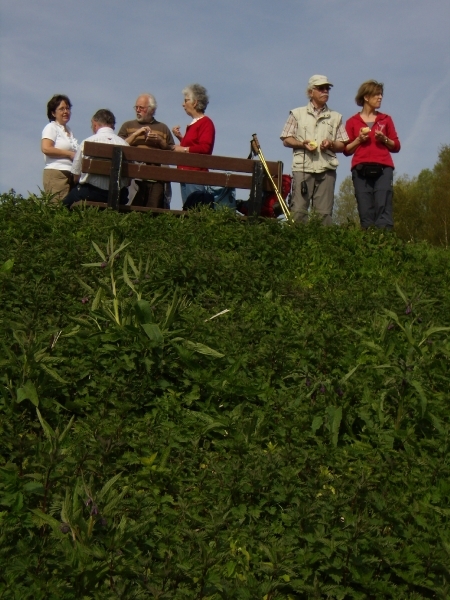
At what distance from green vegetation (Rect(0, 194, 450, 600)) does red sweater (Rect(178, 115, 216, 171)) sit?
14.4ft

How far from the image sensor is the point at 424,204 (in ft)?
189

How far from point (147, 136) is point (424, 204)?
4760 cm

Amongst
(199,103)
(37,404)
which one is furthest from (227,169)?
(37,404)

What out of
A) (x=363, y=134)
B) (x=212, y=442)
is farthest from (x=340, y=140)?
(x=212, y=442)

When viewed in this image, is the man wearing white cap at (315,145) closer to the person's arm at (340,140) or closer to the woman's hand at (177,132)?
the person's arm at (340,140)

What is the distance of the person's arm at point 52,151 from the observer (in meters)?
11.4

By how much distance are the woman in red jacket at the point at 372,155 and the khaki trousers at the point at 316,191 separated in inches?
A: 12.5

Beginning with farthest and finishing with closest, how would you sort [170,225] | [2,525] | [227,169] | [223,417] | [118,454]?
[227,169]
[170,225]
[223,417]
[118,454]
[2,525]

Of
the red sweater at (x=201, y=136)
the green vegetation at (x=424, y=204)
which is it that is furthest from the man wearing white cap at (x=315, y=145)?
the green vegetation at (x=424, y=204)

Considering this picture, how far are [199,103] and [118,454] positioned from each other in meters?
7.83

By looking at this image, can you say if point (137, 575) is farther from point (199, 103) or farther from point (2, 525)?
point (199, 103)

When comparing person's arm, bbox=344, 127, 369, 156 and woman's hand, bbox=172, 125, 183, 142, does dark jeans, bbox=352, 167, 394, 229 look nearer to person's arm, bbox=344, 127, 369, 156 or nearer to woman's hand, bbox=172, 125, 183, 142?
person's arm, bbox=344, 127, 369, 156

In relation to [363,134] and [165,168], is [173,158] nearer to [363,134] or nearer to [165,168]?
[165,168]

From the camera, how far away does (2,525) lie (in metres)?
3.70
